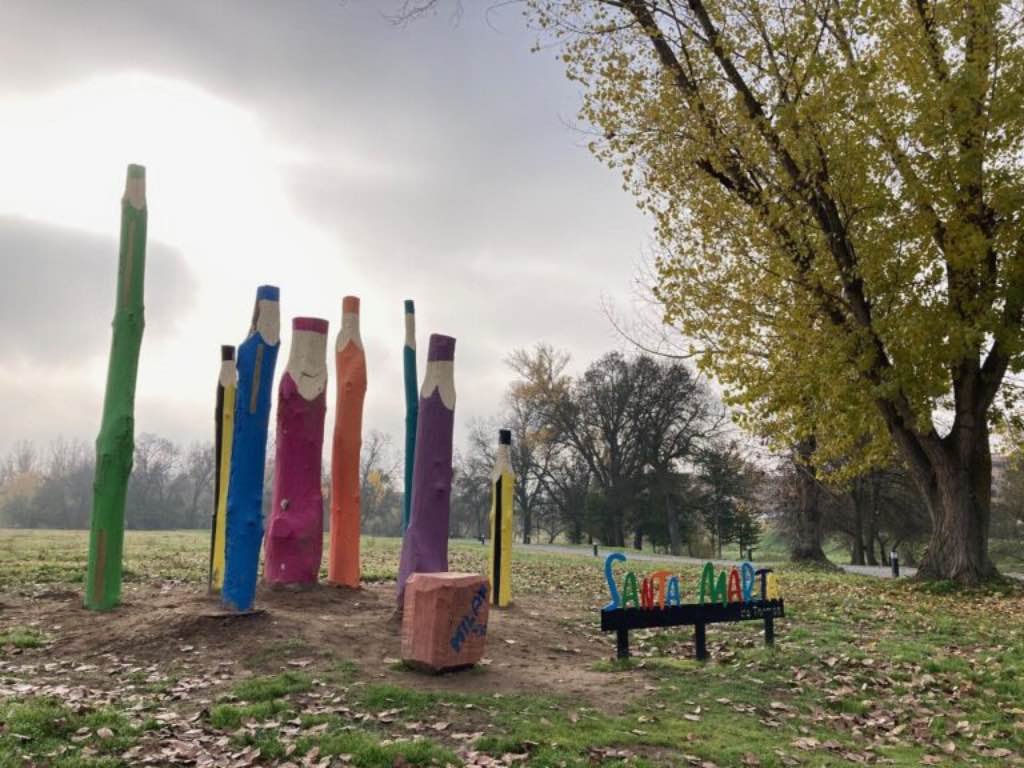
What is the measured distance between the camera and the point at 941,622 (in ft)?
35.8

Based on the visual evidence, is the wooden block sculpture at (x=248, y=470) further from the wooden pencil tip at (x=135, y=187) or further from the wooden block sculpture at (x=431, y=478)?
the wooden pencil tip at (x=135, y=187)

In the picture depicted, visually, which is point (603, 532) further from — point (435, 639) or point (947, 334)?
point (435, 639)

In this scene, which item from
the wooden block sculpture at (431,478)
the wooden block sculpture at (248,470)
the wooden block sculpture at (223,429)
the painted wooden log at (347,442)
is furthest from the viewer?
the painted wooden log at (347,442)

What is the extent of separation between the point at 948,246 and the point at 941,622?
7650 millimetres

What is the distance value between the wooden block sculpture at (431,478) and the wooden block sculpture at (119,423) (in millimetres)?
3133

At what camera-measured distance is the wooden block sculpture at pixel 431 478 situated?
28.2 feet

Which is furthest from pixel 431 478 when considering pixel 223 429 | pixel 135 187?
pixel 135 187

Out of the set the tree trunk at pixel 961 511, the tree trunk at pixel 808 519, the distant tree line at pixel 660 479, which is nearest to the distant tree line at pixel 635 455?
the distant tree line at pixel 660 479

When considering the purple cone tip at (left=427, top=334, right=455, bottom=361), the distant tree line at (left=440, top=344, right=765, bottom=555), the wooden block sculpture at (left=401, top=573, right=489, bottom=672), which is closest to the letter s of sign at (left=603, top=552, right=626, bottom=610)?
the wooden block sculpture at (left=401, top=573, right=489, bottom=672)

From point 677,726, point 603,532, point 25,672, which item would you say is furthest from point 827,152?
point 603,532

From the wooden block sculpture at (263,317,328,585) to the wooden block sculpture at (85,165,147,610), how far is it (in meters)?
1.64

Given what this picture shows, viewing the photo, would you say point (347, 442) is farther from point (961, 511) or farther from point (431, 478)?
point (961, 511)

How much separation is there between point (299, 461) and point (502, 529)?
2942mm

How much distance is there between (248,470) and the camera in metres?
8.44
